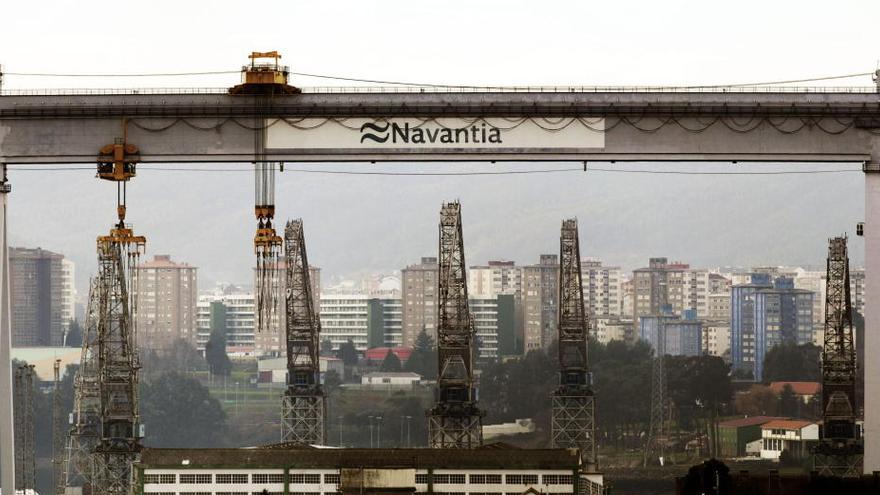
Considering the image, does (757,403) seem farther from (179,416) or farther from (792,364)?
(179,416)

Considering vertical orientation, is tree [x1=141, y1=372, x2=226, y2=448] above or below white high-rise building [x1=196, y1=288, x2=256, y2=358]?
below

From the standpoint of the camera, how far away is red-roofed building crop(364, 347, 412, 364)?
11250 cm

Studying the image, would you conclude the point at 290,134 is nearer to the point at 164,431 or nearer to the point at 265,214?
the point at 265,214

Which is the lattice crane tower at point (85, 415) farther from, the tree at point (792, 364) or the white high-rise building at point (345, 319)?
the white high-rise building at point (345, 319)

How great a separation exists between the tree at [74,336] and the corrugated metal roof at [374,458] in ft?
262

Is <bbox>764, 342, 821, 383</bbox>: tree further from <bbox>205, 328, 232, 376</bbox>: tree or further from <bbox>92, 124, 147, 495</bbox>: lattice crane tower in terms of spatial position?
<bbox>92, 124, 147, 495</bbox>: lattice crane tower

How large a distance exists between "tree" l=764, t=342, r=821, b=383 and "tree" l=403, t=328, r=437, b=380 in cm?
2009

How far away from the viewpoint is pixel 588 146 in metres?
32.9

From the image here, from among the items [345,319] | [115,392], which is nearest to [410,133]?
[115,392]

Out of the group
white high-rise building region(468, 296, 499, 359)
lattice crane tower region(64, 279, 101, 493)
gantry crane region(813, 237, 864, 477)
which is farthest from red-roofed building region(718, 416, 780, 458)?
lattice crane tower region(64, 279, 101, 493)

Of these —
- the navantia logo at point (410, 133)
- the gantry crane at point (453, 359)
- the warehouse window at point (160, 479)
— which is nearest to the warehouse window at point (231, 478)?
the warehouse window at point (160, 479)

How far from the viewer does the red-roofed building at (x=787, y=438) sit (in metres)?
78.8

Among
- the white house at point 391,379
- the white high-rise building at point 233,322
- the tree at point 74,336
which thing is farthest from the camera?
the white high-rise building at point 233,322

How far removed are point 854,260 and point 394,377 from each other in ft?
140
